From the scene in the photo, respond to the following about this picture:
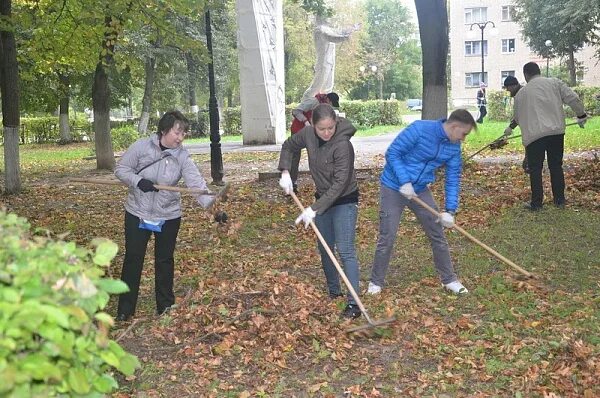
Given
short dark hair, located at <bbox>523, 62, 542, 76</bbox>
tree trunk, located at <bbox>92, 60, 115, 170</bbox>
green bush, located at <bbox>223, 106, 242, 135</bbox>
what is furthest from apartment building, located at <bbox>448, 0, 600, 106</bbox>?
short dark hair, located at <bbox>523, 62, 542, 76</bbox>

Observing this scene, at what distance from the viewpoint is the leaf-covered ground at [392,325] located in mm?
4543

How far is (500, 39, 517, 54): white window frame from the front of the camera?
2603 inches

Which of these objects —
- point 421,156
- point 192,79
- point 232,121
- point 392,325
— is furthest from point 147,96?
point 392,325

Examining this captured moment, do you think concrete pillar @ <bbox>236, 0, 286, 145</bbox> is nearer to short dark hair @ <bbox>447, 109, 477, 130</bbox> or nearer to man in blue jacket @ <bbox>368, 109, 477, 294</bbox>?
man in blue jacket @ <bbox>368, 109, 477, 294</bbox>

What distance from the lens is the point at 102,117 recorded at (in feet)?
57.6

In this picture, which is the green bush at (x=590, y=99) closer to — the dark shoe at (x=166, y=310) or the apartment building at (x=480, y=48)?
the dark shoe at (x=166, y=310)

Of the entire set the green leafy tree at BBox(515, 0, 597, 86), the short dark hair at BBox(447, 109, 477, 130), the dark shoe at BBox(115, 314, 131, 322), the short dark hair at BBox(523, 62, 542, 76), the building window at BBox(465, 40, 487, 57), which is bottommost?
the dark shoe at BBox(115, 314, 131, 322)

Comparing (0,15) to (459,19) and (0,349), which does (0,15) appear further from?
(459,19)

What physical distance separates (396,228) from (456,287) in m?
0.75

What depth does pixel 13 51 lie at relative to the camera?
1367 centimetres

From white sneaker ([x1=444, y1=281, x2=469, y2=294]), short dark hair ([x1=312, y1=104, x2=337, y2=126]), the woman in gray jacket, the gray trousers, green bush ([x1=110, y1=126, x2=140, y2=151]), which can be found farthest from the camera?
green bush ([x1=110, y1=126, x2=140, y2=151])

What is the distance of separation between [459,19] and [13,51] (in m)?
57.2

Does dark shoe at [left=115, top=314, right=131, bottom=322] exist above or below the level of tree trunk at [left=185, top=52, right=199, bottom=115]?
below

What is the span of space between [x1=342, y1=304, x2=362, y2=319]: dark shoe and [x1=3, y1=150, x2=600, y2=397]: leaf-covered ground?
0.08 meters
